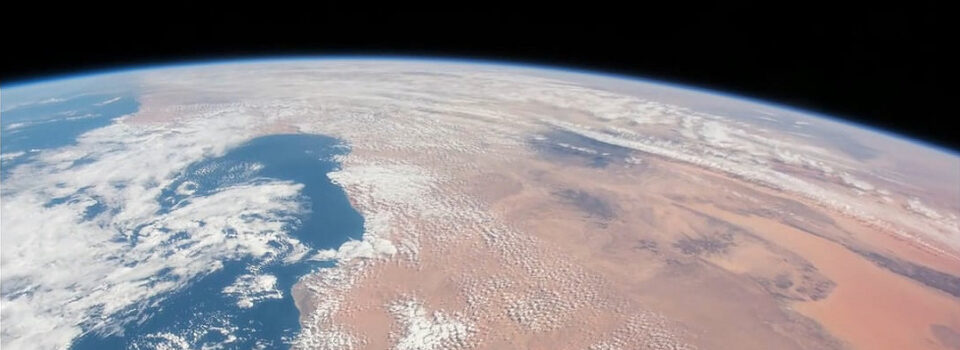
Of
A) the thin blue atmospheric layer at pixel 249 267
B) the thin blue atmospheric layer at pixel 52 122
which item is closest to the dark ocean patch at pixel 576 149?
the thin blue atmospheric layer at pixel 249 267

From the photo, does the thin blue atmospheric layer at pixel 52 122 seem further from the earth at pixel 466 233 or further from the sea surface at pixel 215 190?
the earth at pixel 466 233

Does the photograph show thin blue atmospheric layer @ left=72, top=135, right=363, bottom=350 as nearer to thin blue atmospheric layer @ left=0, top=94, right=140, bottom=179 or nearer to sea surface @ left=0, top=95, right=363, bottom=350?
sea surface @ left=0, top=95, right=363, bottom=350

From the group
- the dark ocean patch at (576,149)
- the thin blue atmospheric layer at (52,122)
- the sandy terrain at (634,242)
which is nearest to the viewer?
the sandy terrain at (634,242)

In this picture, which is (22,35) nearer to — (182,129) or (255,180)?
(255,180)

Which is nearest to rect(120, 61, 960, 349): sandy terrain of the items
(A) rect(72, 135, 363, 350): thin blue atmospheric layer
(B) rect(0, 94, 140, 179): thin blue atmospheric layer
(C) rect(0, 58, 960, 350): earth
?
(C) rect(0, 58, 960, 350): earth

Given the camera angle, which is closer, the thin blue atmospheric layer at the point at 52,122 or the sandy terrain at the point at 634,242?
the sandy terrain at the point at 634,242

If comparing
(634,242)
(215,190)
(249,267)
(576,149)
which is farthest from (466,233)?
(215,190)

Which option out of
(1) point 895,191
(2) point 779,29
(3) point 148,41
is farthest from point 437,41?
(1) point 895,191
